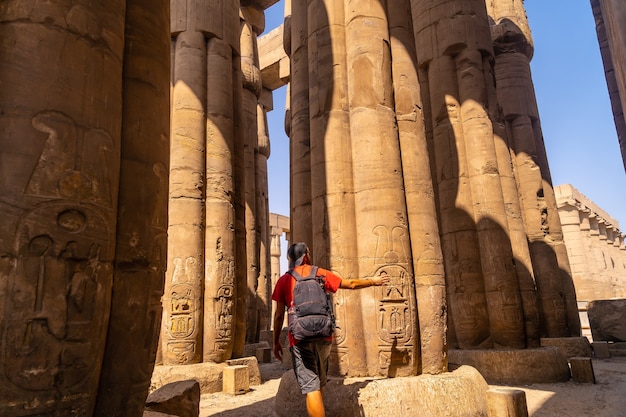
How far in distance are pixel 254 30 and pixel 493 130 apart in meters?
9.41

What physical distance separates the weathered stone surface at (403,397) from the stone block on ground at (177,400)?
1046 mm

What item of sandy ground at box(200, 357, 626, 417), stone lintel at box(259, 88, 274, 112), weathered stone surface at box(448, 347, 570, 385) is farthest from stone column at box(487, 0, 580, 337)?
stone lintel at box(259, 88, 274, 112)

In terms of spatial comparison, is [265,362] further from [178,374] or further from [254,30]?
[254,30]

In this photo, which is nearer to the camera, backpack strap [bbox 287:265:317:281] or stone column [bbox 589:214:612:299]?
backpack strap [bbox 287:265:317:281]

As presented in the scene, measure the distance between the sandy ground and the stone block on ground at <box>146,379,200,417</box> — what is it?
41.7 inches

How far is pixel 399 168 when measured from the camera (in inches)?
215

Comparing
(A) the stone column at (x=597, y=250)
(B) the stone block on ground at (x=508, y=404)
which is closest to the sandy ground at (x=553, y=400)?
(B) the stone block on ground at (x=508, y=404)

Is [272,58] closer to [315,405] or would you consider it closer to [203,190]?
[203,190]

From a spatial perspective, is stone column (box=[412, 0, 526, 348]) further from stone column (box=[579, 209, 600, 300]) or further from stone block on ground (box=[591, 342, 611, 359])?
stone column (box=[579, 209, 600, 300])

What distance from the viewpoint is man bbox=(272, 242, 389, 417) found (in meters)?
3.71

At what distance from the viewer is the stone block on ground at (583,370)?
7.12 m

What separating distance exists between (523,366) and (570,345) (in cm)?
287

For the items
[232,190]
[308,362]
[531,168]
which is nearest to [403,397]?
[308,362]

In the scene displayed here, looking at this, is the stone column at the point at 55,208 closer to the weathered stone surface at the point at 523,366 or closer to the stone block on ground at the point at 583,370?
the weathered stone surface at the point at 523,366
